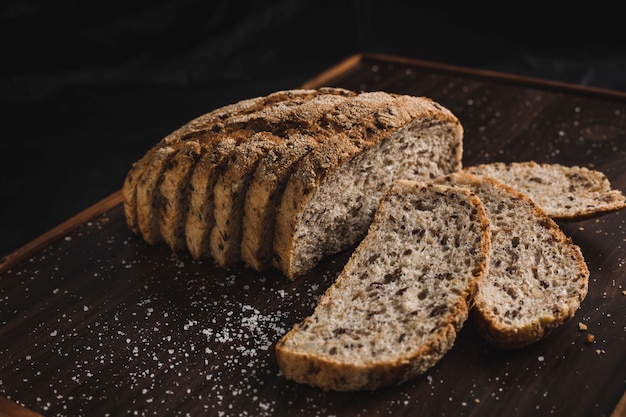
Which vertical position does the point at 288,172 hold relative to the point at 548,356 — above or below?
above

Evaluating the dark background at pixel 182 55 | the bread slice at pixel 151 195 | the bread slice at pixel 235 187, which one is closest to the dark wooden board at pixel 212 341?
the bread slice at pixel 151 195

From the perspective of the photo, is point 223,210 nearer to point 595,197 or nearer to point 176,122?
point 595,197

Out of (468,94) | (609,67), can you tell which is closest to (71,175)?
(468,94)

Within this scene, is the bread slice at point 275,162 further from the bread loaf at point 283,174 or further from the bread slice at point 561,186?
the bread slice at point 561,186

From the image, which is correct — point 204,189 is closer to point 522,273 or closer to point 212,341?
point 212,341

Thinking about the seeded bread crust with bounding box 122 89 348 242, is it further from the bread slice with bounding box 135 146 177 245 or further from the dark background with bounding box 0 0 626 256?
the dark background with bounding box 0 0 626 256
